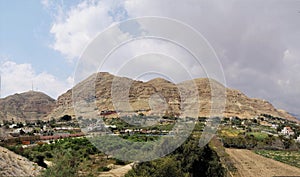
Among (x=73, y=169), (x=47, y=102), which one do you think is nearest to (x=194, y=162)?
(x=73, y=169)

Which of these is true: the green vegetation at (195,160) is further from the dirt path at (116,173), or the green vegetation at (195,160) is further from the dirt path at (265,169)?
the dirt path at (265,169)

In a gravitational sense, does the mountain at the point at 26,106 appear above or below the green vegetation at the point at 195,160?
above

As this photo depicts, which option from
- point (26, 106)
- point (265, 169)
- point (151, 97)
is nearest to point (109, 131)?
point (151, 97)

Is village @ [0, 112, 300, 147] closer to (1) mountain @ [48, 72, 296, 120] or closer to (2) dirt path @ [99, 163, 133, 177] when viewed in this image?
(1) mountain @ [48, 72, 296, 120]

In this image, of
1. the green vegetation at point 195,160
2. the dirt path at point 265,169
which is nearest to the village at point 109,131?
the green vegetation at point 195,160

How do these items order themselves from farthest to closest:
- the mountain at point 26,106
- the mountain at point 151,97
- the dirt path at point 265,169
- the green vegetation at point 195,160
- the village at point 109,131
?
the mountain at point 26,106 < the village at point 109,131 < the dirt path at point 265,169 < the mountain at point 151,97 < the green vegetation at point 195,160

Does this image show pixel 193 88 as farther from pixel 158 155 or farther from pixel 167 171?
pixel 167 171

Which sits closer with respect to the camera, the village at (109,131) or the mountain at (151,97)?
the mountain at (151,97)
